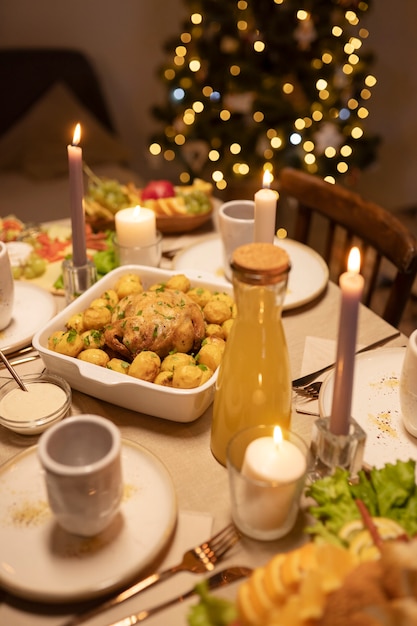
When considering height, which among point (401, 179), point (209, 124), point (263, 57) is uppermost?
point (263, 57)

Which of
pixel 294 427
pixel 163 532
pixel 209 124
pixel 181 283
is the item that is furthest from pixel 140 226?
pixel 209 124

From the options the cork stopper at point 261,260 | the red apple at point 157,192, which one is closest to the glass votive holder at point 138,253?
the red apple at point 157,192

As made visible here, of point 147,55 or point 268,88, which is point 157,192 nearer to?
point 268,88

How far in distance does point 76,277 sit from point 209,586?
2.36 ft

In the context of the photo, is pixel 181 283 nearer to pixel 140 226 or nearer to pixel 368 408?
pixel 140 226

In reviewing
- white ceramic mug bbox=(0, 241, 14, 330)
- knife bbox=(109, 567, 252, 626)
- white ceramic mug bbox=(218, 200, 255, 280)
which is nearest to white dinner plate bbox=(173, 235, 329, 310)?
white ceramic mug bbox=(218, 200, 255, 280)

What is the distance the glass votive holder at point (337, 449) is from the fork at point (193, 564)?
146 millimetres

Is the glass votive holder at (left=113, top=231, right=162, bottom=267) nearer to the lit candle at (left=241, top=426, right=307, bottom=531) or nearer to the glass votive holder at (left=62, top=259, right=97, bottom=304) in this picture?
the glass votive holder at (left=62, top=259, right=97, bottom=304)

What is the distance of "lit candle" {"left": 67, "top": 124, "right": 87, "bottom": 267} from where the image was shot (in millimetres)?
1147

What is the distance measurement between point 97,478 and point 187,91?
2.54 meters

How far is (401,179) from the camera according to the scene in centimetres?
396

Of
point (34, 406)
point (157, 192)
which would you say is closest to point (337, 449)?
point (34, 406)

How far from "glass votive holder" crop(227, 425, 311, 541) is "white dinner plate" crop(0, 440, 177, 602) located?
0.33 feet

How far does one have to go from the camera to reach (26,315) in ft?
4.06
